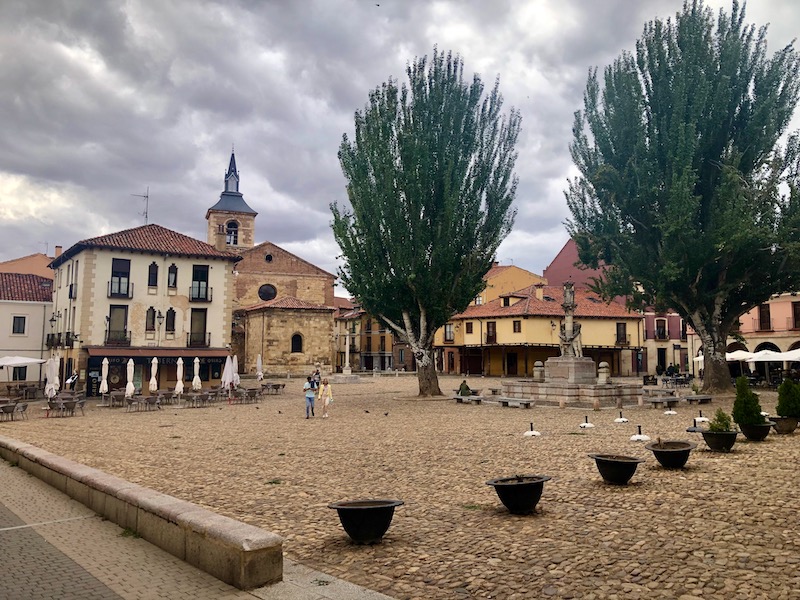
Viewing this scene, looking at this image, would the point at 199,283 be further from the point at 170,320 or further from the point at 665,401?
the point at 665,401

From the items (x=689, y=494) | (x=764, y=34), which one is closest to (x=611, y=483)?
(x=689, y=494)

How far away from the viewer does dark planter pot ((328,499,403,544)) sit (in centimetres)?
555

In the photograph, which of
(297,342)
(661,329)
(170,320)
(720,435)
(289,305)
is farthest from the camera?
(661,329)

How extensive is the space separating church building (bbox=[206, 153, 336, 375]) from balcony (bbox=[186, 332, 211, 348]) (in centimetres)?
1114

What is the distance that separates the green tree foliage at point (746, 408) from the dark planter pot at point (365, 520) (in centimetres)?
861

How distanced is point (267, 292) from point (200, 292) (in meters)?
22.5

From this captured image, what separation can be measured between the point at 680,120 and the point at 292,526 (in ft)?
72.9

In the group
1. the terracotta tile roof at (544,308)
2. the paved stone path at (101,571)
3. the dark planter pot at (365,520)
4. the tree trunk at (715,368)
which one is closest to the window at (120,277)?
the paved stone path at (101,571)

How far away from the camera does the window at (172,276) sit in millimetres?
31906

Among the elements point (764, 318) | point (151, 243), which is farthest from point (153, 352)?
point (764, 318)

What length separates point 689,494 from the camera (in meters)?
7.11

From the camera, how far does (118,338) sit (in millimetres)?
30438

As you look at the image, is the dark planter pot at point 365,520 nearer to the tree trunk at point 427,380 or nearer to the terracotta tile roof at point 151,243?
the tree trunk at point 427,380

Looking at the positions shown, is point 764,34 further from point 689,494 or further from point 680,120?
point 689,494
